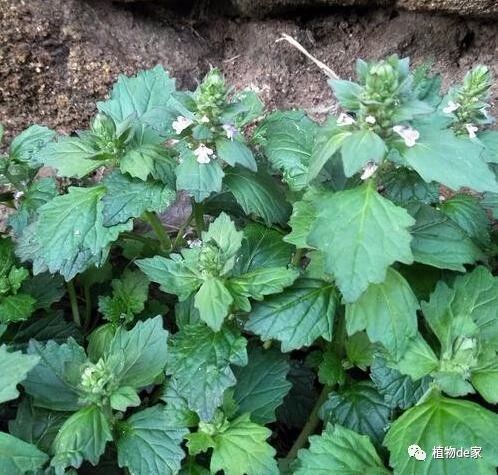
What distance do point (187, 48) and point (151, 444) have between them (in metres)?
1.63

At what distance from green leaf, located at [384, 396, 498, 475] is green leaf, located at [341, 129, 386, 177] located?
0.62 meters

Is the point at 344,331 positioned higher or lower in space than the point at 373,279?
lower

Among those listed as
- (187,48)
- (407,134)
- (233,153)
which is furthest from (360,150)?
(187,48)

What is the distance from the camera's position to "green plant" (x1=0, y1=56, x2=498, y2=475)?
139 centimetres

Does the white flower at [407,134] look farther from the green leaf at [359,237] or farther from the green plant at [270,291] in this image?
the green leaf at [359,237]

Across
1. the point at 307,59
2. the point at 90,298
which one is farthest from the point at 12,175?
the point at 307,59

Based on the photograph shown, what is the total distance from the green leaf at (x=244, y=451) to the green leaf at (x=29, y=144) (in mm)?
998

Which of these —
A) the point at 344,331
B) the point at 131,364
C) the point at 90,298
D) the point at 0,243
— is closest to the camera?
the point at 131,364

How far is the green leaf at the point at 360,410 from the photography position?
167 cm

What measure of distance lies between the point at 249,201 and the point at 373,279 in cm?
49

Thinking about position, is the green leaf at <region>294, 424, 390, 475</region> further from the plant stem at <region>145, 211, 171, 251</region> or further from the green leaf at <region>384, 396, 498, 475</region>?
the plant stem at <region>145, 211, 171, 251</region>

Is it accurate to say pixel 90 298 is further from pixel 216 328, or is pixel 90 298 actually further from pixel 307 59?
pixel 307 59

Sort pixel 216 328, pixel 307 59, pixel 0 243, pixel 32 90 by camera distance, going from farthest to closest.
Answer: pixel 307 59
pixel 32 90
pixel 0 243
pixel 216 328

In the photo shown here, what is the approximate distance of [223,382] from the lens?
149 cm
